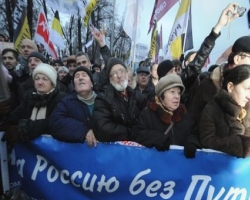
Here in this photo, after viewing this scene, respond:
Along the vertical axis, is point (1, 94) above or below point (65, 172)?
above

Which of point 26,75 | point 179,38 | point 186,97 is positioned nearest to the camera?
point 186,97

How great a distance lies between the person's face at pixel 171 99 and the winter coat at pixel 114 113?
46 centimetres

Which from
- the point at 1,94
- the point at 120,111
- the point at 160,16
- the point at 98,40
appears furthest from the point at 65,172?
the point at 160,16

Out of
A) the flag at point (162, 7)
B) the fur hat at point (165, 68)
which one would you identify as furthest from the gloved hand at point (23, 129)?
the flag at point (162, 7)

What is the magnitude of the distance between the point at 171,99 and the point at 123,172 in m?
0.81

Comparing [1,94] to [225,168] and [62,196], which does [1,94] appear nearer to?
A: [62,196]

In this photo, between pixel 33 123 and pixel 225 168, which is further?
pixel 33 123

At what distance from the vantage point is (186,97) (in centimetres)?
401

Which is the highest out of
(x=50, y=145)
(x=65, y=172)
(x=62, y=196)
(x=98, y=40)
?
(x=98, y=40)

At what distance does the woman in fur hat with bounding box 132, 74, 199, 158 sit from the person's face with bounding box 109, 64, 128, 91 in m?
0.47

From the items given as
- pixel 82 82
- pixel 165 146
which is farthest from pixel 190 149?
pixel 82 82

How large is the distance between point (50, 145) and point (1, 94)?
1.41 m

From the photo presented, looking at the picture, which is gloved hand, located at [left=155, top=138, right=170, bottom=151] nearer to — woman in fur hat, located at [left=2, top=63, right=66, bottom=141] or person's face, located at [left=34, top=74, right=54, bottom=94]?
woman in fur hat, located at [left=2, top=63, right=66, bottom=141]

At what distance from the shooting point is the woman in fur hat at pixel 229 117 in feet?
9.03
